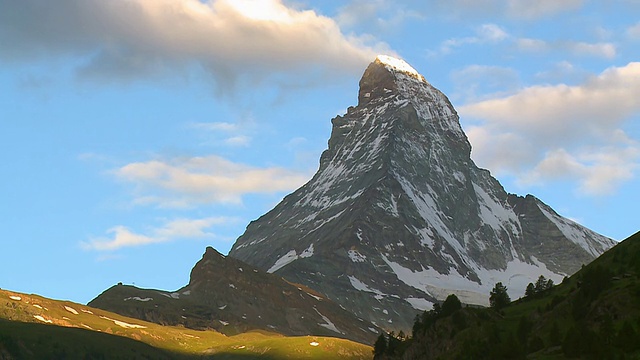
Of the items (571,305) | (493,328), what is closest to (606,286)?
(571,305)

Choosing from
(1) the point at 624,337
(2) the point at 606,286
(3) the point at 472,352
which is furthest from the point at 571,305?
(1) the point at 624,337

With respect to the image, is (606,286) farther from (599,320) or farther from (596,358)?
(596,358)

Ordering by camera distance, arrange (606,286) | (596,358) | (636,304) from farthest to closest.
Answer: (606,286), (636,304), (596,358)

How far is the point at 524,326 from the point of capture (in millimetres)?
193000

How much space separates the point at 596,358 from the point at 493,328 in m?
39.6

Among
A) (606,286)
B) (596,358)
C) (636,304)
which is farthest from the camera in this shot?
(606,286)

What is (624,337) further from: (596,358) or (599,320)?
(599,320)

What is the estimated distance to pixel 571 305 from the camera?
192000 mm

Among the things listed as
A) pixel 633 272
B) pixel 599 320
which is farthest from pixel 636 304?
pixel 633 272

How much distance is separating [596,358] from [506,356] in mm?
20422

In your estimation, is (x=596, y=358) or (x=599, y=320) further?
(x=599, y=320)

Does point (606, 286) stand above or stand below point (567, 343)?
above

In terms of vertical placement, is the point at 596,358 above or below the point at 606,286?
below

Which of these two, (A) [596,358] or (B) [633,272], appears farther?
(B) [633,272]
